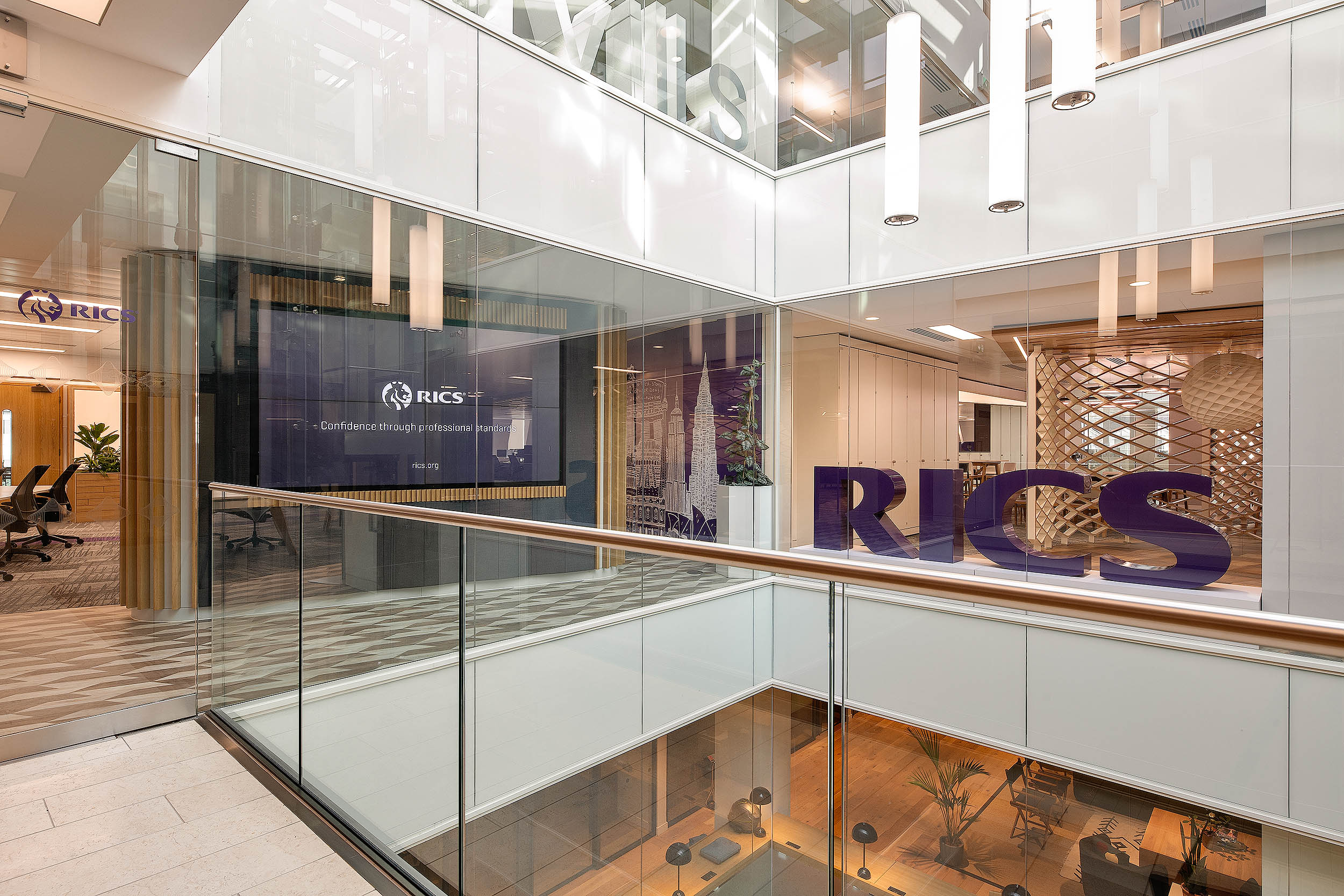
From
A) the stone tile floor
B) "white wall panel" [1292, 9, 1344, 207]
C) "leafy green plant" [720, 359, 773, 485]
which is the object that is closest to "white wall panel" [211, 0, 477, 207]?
the stone tile floor

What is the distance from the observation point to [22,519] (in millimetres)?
3088

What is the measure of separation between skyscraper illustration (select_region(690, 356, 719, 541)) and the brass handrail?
15.6 ft

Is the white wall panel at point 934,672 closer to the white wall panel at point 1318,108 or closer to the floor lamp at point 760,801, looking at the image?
the floor lamp at point 760,801

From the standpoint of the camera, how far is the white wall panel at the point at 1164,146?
4754 millimetres

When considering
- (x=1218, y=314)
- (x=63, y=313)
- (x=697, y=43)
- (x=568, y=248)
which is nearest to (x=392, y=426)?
(x=63, y=313)

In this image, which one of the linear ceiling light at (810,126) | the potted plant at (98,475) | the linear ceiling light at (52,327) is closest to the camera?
the linear ceiling light at (52,327)

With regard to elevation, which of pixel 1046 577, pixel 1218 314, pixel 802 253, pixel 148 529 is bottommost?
pixel 1046 577

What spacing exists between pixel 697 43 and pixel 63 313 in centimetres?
552

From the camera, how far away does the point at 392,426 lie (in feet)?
14.0

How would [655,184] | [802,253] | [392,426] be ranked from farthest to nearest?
[802,253]
[655,184]
[392,426]

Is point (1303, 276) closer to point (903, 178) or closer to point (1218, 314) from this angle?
point (1218, 314)

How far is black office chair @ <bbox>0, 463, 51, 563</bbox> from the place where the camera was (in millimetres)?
3047

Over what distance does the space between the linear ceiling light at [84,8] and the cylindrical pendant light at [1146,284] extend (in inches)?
244

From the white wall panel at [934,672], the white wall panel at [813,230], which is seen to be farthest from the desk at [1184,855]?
the white wall panel at [813,230]
